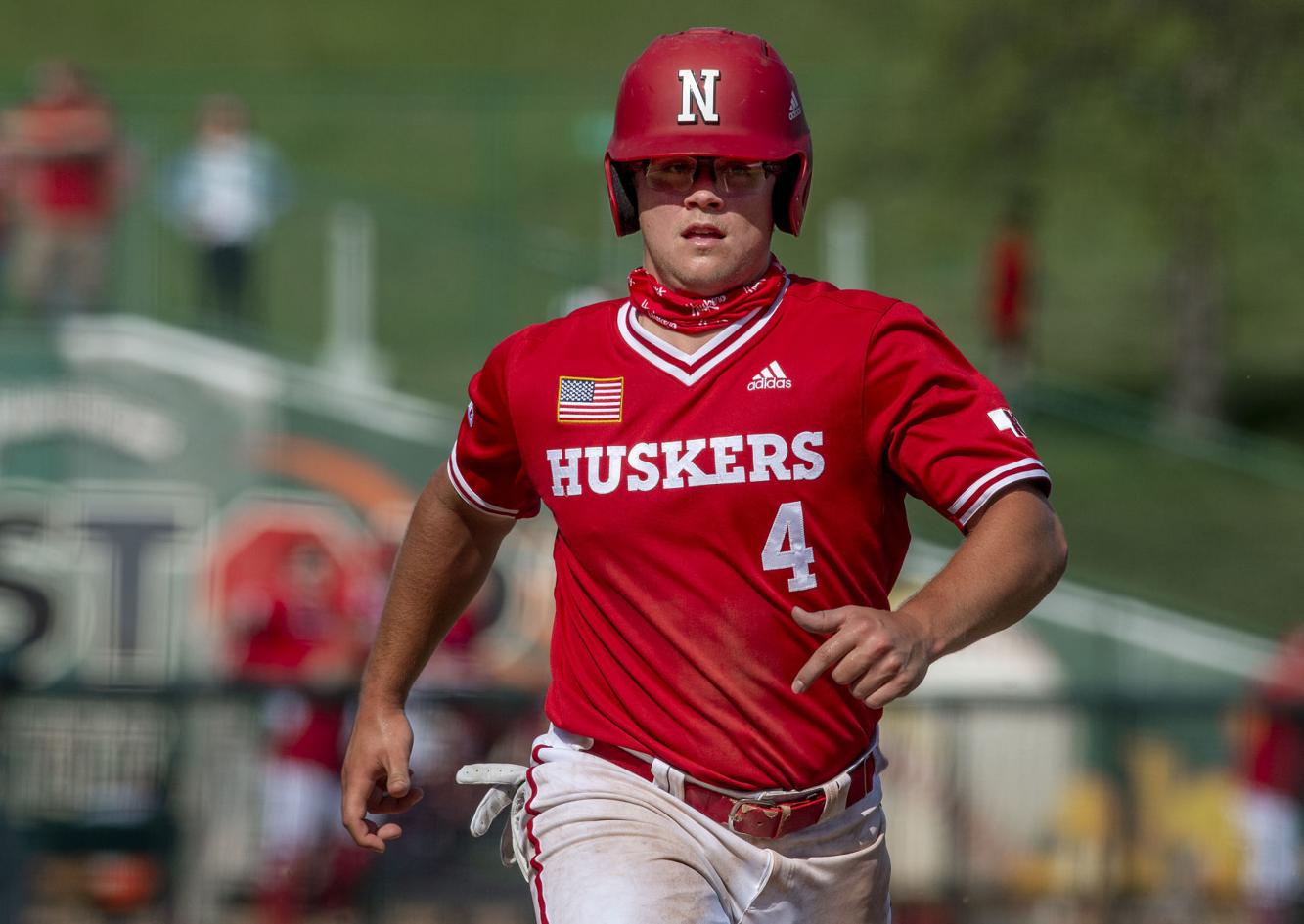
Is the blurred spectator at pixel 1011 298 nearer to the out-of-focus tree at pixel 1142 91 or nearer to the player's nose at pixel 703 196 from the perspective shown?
the out-of-focus tree at pixel 1142 91

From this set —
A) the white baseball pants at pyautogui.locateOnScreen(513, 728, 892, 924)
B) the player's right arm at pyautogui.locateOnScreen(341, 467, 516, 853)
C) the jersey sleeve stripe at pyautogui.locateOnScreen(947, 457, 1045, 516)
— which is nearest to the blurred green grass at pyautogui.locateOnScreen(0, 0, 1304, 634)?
the player's right arm at pyautogui.locateOnScreen(341, 467, 516, 853)

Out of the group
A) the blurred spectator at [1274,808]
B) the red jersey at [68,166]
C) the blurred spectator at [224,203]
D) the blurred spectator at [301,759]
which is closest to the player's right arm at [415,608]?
the blurred spectator at [301,759]

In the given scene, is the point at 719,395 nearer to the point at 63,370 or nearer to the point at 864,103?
the point at 63,370

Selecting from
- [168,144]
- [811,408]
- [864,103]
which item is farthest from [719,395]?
[864,103]

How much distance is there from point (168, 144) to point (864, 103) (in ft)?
21.7

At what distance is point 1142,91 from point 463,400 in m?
5.95

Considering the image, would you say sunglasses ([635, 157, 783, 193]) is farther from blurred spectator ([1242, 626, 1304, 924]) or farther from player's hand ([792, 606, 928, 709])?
blurred spectator ([1242, 626, 1304, 924])

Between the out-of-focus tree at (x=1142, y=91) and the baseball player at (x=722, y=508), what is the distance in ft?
39.1

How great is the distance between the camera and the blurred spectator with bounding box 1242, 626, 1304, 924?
10.3 meters

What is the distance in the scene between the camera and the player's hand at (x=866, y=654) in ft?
10.5

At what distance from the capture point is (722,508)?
3.77 metres

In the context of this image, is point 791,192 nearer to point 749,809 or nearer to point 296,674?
point 749,809

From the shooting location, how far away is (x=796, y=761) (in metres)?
3.83

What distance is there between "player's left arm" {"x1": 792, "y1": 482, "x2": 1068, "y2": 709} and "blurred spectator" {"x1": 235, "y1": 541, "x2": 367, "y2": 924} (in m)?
7.60
